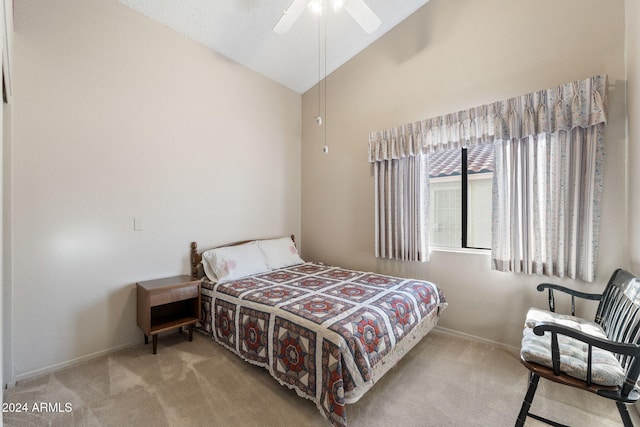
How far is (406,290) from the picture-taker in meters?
2.45

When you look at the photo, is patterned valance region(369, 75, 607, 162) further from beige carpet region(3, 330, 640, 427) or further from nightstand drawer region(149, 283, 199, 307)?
nightstand drawer region(149, 283, 199, 307)

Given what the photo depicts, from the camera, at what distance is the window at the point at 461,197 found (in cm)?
276

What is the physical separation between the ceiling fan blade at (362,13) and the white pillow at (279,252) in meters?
2.59

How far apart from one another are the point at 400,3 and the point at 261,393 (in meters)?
3.97

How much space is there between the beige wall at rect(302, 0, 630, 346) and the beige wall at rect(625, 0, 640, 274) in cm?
8

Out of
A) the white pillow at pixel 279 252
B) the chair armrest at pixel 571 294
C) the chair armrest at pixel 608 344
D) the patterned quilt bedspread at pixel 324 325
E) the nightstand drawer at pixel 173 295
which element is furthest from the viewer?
the white pillow at pixel 279 252

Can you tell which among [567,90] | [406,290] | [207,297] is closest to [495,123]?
[567,90]

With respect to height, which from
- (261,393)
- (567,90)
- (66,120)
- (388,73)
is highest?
(388,73)

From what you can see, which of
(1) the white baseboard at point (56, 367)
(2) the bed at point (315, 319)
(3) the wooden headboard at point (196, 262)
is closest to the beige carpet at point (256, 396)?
(1) the white baseboard at point (56, 367)

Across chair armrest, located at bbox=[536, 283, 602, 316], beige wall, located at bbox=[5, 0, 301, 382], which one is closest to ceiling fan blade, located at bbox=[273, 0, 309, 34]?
beige wall, located at bbox=[5, 0, 301, 382]

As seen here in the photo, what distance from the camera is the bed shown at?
5.39 feet

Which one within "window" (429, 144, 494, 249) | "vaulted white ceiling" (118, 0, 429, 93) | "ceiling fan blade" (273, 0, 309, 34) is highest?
"vaulted white ceiling" (118, 0, 429, 93)

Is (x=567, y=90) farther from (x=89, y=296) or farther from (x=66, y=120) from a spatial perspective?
(x=89, y=296)

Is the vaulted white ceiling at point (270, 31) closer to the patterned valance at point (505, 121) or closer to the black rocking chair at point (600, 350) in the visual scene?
the patterned valance at point (505, 121)
